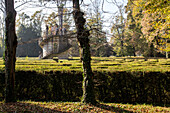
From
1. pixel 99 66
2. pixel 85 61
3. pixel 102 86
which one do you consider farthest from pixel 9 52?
pixel 99 66

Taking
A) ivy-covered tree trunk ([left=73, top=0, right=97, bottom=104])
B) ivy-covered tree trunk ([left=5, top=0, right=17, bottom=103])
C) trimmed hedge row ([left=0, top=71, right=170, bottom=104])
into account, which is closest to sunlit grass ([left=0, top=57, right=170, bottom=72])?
trimmed hedge row ([left=0, top=71, right=170, bottom=104])

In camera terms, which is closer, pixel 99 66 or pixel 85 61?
pixel 85 61

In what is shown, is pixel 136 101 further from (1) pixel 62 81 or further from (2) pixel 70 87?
(1) pixel 62 81

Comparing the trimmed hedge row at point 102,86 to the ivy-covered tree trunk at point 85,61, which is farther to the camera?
the trimmed hedge row at point 102,86

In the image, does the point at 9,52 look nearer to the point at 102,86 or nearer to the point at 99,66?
the point at 102,86

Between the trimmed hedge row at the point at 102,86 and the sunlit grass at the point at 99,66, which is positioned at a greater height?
the sunlit grass at the point at 99,66

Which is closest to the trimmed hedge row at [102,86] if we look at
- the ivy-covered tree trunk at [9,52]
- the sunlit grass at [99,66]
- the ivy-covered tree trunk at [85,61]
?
the sunlit grass at [99,66]

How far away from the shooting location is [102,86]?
6.52 m

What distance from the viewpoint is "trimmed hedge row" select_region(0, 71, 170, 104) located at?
6.39 meters

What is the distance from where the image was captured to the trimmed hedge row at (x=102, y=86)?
6.39 meters

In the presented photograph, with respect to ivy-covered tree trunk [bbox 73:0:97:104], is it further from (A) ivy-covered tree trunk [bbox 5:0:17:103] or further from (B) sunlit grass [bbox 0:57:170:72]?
(A) ivy-covered tree trunk [bbox 5:0:17:103]

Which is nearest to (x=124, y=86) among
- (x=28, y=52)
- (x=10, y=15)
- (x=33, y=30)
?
(x=10, y=15)

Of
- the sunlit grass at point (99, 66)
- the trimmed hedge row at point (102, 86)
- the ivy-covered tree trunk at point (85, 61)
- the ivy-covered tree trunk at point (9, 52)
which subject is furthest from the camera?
the sunlit grass at point (99, 66)

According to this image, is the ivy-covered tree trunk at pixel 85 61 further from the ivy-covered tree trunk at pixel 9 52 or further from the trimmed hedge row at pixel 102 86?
the ivy-covered tree trunk at pixel 9 52
